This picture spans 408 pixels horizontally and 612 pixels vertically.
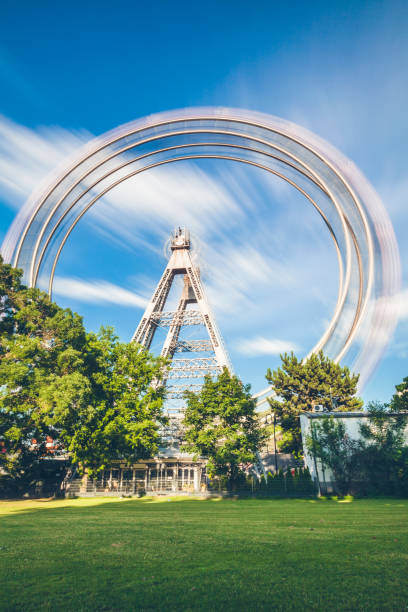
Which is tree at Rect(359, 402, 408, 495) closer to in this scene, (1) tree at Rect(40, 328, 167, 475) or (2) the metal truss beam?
(1) tree at Rect(40, 328, 167, 475)

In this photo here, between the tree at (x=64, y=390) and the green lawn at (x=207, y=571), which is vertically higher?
the tree at (x=64, y=390)

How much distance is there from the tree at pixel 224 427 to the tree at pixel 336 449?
5023mm

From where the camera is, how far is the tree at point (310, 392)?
35875 mm

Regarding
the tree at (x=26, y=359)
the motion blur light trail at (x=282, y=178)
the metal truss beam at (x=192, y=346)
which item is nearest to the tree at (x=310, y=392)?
the motion blur light trail at (x=282, y=178)

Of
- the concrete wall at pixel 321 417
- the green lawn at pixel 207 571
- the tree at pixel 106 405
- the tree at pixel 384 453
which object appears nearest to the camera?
the green lawn at pixel 207 571

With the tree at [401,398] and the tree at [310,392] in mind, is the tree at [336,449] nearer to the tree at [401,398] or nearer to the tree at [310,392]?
the tree at [401,398]

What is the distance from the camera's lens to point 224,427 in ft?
97.9

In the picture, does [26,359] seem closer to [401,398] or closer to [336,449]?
[336,449]

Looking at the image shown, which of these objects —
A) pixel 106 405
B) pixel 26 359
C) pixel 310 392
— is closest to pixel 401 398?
pixel 310 392

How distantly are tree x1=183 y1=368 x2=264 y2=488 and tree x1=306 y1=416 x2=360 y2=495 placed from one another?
5.02m

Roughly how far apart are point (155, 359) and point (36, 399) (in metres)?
10.1

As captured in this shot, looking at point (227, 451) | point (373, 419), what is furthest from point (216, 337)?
point (373, 419)

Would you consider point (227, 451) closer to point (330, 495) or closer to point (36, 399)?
point (330, 495)

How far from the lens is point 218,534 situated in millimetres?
7766
